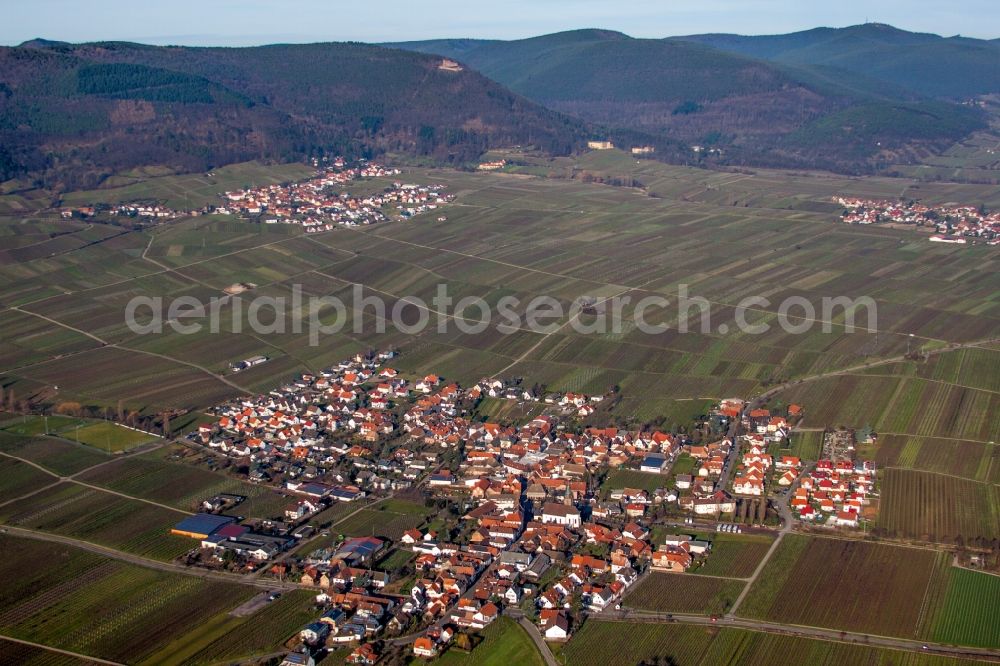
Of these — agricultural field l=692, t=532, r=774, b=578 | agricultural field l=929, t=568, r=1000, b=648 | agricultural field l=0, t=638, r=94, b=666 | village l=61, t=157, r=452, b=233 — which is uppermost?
village l=61, t=157, r=452, b=233

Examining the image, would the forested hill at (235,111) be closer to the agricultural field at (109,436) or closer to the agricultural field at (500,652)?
the agricultural field at (109,436)

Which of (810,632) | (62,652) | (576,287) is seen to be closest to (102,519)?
(62,652)

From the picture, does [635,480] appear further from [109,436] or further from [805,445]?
[109,436]

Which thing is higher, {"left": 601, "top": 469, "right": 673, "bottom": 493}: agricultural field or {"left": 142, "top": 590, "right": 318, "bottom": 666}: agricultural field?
{"left": 601, "top": 469, "right": 673, "bottom": 493}: agricultural field

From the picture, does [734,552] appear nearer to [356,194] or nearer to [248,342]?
[248,342]

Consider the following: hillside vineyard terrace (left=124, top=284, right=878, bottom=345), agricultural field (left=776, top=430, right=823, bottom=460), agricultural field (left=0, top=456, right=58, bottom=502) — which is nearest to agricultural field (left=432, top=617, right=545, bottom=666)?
agricultural field (left=776, top=430, right=823, bottom=460)

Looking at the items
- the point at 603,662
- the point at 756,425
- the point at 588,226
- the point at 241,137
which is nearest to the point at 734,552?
the point at 603,662

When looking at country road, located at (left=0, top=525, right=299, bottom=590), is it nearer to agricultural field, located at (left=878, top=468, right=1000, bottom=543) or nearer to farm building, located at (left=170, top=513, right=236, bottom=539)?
farm building, located at (left=170, top=513, right=236, bottom=539)
